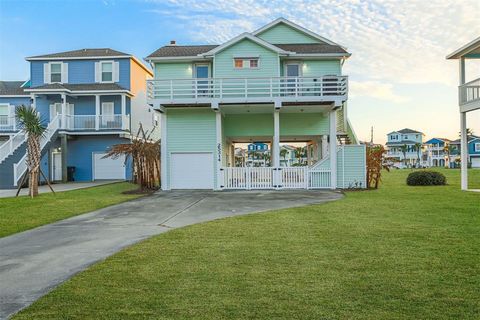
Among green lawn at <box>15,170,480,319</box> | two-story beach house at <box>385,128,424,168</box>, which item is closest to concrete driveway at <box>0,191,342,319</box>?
green lawn at <box>15,170,480,319</box>

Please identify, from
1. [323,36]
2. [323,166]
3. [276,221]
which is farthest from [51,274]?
[323,36]

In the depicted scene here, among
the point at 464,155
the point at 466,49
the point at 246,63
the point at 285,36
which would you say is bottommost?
the point at 464,155

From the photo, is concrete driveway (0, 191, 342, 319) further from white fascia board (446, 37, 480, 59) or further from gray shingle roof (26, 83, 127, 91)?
gray shingle roof (26, 83, 127, 91)

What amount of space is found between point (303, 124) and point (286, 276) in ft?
66.9

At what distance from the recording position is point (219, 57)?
24656 mm

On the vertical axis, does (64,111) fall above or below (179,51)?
below

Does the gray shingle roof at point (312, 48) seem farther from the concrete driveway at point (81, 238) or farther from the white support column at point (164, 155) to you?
the concrete driveway at point (81, 238)

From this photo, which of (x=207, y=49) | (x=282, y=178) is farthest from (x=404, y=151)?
(x=282, y=178)

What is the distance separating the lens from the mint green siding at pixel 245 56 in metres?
24.5

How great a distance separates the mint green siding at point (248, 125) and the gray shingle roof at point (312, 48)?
443 cm

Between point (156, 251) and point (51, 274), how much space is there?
75.3 inches

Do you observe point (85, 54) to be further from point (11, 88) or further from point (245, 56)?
point (245, 56)

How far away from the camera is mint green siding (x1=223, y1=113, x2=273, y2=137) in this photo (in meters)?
25.7

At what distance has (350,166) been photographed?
23422 mm
